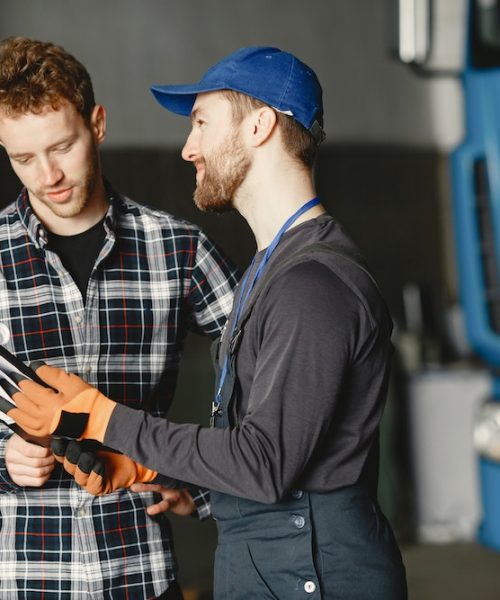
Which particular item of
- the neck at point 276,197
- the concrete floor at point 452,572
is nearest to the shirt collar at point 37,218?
the neck at point 276,197

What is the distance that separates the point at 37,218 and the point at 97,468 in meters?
0.54

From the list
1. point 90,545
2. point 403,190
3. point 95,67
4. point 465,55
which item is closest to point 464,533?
point 403,190

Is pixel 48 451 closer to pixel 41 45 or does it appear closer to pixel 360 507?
pixel 360 507

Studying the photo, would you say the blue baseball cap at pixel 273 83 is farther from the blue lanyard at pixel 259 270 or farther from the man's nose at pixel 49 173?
the man's nose at pixel 49 173

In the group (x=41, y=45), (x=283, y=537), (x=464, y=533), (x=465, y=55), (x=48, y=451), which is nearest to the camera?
(x=283, y=537)

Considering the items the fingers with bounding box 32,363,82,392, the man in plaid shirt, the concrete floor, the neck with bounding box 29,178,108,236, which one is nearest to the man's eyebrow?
the man in plaid shirt

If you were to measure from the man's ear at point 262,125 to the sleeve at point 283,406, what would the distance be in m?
0.31

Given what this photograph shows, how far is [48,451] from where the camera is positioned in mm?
1699

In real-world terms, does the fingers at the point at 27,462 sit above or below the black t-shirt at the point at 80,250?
below

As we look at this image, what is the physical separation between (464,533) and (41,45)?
12.6 ft

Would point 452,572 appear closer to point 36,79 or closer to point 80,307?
point 80,307

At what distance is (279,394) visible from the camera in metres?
1.42

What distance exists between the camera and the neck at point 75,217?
1915 millimetres

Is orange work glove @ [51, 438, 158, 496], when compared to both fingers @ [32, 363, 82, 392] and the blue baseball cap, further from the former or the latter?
the blue baseball cap
